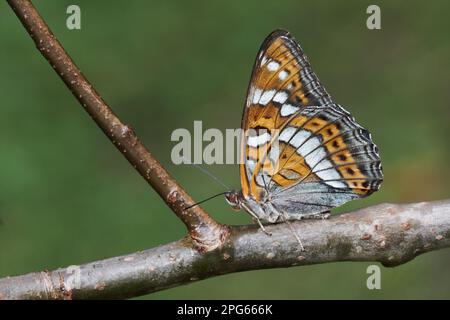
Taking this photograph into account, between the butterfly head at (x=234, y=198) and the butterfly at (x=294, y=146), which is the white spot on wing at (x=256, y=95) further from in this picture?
the butterfly head at (x=234, y=198)

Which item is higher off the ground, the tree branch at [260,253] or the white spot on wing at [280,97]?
the white spot on wing at [280,97]

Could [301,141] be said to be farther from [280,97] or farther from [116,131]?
[116,131]

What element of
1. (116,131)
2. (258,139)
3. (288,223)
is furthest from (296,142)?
(116,131)

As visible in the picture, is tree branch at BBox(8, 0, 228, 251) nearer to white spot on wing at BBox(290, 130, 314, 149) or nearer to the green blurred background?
white spot on wing at BBox(290, 130, 314, 149)

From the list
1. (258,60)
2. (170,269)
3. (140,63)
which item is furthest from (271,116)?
(140,63)

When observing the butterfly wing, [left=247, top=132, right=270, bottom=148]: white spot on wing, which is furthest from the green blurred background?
[left=247, top=132, right=270, bottom=148]: white spot on wing

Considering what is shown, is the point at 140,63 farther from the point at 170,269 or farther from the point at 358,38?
the point at 170,269

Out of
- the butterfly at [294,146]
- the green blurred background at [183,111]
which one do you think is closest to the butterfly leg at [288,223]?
the butterfly at [294,146]
